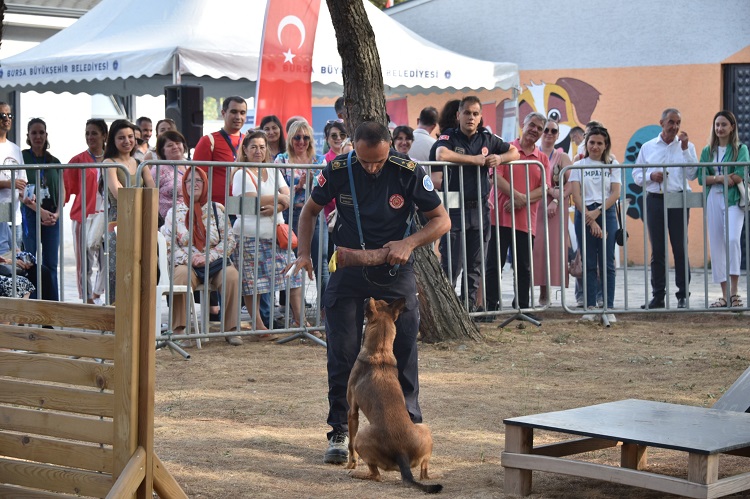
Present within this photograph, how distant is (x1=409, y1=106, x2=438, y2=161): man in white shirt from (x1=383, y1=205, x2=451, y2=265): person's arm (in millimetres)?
5887

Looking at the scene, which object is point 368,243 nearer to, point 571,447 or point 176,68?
point 571,447

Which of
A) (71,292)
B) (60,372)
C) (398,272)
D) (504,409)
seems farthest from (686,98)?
(60,372)

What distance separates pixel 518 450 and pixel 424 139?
24.0 feet

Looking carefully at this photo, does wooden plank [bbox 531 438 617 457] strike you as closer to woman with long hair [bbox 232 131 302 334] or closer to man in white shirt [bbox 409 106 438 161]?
woman with long hair [bbox 232 131 302 334]

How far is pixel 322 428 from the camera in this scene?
6758 mm

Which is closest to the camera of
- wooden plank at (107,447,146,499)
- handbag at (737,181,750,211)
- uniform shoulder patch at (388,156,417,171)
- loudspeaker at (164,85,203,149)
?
wooden plank at (107,447,146,499)

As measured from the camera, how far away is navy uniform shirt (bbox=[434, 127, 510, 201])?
10.4m

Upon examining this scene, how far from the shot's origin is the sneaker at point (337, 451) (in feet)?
19.2

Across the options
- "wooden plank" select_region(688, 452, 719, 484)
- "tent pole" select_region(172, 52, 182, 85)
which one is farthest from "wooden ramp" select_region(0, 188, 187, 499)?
"tent pole" select_region(172, 52, 182, 85)

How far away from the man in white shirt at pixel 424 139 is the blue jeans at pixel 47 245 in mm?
3847

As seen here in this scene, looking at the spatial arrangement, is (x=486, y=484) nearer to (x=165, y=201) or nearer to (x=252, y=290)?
(x=252, y=290)

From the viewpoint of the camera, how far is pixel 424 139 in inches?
481

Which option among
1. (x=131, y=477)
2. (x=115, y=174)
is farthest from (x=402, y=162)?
(x=115, y=174)

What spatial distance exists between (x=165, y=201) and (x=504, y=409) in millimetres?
4064
